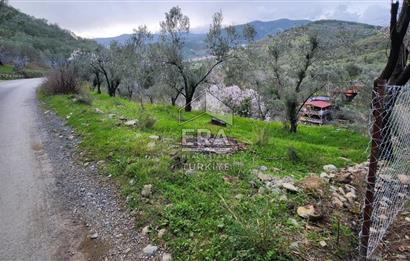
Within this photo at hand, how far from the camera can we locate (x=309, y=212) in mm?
4023

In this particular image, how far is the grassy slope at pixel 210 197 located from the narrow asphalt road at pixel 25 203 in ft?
3.64

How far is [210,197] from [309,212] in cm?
142

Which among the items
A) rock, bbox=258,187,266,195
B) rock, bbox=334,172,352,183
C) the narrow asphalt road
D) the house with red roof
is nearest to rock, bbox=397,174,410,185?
rock, bbox=334,172,352,183

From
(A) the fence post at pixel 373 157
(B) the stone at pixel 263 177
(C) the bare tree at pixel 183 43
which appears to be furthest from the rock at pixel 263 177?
(C) the bare tree at pixel 183 43

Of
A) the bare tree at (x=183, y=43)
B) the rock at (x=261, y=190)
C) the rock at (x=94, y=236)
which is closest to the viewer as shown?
the rock at (x=94, y=236)

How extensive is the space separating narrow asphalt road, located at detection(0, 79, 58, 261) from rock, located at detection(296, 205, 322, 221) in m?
3.15

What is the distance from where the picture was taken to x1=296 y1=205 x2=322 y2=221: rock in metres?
3.95

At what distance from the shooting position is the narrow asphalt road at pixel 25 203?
12.0 ft

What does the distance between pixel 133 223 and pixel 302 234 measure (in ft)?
7.33

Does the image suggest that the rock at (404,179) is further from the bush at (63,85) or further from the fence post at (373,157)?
the bush at (63,85)

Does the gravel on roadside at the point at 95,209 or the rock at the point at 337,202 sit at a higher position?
the rock at the point at 337,202

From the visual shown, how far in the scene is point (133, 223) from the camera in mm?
4148

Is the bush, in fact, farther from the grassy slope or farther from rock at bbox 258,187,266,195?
rock at bbox 258,187,266,195

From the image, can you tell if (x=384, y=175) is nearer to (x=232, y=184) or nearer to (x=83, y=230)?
(x=232, y=184)
